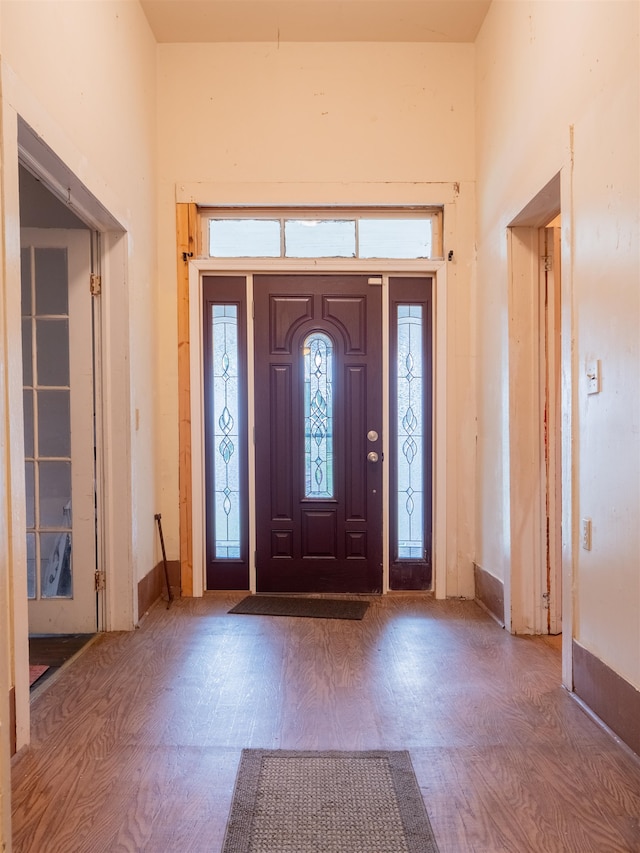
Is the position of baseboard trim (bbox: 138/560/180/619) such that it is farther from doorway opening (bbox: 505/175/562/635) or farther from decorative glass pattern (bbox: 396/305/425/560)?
doorway opening (bbox: 505/175/562/635)

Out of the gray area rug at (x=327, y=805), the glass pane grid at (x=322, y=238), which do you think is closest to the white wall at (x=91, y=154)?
the glass pane grid at (x=322, y=238)

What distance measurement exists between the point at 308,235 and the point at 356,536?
1.98 metres

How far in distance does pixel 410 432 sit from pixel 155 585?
1.86m

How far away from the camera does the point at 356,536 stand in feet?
13.3

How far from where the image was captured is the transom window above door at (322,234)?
4.07m

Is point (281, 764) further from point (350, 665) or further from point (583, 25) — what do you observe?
point (583, 25)

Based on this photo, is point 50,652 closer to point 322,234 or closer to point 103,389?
point 103,389

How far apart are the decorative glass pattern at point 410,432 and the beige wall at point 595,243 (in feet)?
2.78

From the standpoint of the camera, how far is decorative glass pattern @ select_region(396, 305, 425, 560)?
4.08 meters

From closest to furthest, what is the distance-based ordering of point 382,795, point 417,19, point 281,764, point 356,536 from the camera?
point 382,795 < point 281,764 < point 417,19 < point 356,536

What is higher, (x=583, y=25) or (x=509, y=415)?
(x=583, y=25)

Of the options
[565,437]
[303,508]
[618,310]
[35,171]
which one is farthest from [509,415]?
[35,171]

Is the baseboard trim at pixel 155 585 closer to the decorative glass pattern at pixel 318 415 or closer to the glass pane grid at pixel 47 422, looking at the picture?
the glass pane grid at pixel 47 422

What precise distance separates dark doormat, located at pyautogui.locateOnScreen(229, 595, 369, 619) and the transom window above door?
7.15 ft
